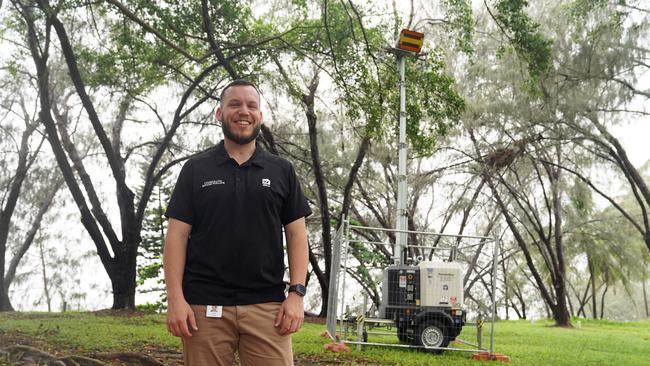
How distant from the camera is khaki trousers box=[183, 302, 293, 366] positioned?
2375mm

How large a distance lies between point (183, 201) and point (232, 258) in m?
0.31

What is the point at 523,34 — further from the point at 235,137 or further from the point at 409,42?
the point at 235,137

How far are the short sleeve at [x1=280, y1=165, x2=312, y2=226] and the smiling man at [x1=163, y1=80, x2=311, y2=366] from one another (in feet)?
0.05

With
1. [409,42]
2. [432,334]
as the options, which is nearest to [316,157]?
[409,42]

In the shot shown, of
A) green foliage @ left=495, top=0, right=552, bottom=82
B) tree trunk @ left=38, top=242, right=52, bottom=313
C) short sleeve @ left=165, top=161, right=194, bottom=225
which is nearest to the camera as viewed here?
short sleeve @ left=165, top=161, right=194, bottom=225

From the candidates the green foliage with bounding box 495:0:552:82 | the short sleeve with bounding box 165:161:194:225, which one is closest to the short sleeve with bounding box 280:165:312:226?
the short sleeve with bounding box 165:161:194:225

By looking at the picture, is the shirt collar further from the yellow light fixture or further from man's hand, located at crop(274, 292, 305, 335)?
the yellow light fixture

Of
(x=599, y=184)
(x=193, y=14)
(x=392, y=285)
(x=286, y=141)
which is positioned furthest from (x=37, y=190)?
(x=599, y=184)

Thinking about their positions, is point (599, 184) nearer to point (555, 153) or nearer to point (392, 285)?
point (555, 153)

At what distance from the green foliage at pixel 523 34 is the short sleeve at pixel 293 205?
634 cm

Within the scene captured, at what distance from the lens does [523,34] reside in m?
8.27

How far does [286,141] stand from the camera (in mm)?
18297

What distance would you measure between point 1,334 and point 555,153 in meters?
16.2

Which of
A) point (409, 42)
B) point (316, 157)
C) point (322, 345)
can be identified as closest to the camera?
point (322, 345)
